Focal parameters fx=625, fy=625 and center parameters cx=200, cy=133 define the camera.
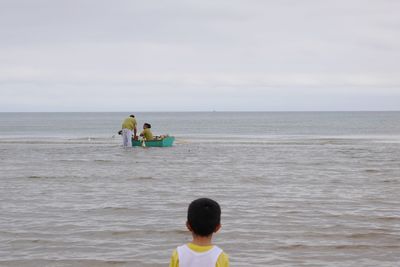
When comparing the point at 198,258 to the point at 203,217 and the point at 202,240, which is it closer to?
the point at 202,240

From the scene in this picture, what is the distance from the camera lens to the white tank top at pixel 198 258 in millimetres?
3791

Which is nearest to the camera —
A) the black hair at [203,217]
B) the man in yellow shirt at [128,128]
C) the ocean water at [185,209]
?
the black hair at [203,217]

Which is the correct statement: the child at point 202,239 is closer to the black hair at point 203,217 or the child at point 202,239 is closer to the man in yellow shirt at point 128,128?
the black hair at point 203,217

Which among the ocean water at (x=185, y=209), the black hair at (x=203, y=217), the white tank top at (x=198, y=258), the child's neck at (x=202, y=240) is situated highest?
the black hair at (x=203, y=217)

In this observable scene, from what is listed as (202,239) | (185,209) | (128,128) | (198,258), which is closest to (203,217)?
(202,239)

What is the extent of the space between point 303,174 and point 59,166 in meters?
8.04

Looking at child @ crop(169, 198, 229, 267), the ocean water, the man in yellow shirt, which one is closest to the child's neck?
child @ crop(169, 198, 229, 267)

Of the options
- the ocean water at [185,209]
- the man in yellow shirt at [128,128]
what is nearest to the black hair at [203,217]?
the ocean water at [185,209]

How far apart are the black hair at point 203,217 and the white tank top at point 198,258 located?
118mm

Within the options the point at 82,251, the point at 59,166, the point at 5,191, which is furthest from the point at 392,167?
the point at 82,251

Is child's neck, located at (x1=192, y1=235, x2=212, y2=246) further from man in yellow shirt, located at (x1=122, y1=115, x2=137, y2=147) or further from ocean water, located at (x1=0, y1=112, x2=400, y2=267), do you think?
man in yellow shirt, located at (x1=122, y1=115, x2=137, y2=147)

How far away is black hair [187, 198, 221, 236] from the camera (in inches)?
148

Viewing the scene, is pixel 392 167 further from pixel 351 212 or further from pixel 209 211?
pixel 209 211

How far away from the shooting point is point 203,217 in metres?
3.78
